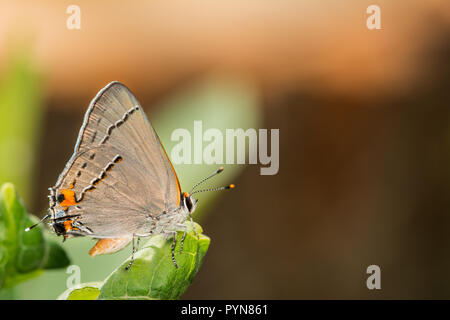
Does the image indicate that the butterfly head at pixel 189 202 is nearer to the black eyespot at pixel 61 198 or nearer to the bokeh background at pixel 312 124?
the black eyespot at pixel 61 198

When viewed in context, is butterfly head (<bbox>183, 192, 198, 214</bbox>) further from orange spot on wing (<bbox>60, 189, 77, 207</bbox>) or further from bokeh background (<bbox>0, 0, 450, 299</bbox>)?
bokeh background (<bbox>0, 0, 450, 299</bbox>)

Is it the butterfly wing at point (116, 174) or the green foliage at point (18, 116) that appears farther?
the green foliage at point (18, 116)

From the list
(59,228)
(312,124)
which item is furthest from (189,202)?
(312,124)

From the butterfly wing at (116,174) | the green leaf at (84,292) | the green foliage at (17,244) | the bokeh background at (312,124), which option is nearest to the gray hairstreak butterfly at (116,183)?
the butterfly wing at (116,174)

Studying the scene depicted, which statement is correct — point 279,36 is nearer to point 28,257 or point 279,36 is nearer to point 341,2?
point 341,2

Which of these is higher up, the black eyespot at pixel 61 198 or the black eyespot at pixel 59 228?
the black eyespot at pixel 61 198

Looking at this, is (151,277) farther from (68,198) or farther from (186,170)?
(186,170)

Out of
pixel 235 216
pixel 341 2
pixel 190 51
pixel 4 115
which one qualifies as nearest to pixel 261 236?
pixel 235 216
